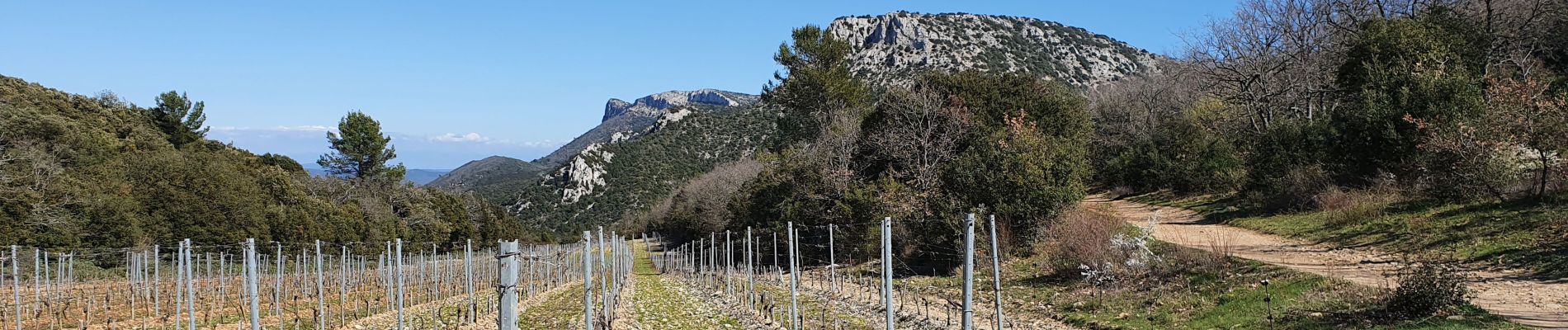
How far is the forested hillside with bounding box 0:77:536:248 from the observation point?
1453 inches

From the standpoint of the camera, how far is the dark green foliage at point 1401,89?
755 inches

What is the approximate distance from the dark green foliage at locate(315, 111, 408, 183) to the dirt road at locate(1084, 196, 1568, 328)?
5780cm

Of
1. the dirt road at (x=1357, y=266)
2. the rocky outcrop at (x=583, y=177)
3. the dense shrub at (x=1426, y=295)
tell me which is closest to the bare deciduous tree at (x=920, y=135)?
the dirt road at (x=1357, y=266)

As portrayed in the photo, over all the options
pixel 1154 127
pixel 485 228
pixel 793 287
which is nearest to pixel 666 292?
pixel 793 287

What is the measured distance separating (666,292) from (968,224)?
18614 millimetres

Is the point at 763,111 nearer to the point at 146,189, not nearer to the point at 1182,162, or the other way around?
the point at 146,189

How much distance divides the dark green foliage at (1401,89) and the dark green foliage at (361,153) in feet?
205

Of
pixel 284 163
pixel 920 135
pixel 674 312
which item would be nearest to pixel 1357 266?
pixel 674 312

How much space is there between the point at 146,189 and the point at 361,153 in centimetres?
2246

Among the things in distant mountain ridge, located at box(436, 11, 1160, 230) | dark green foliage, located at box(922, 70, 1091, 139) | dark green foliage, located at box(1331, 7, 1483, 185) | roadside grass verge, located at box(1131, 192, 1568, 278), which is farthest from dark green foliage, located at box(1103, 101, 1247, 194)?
distant mountain ridge, located at box(436, 11, 1160, 230)

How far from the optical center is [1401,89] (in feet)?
68.4

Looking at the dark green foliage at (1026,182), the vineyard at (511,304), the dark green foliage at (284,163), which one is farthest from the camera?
the dark green foliage at (284,163)

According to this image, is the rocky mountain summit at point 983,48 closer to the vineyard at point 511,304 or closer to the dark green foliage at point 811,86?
the dark green foliage at point 811,86

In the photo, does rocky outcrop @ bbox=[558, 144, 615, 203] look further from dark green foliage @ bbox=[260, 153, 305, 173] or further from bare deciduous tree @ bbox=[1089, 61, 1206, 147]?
bare deciduous tree @ bbox=[1089, 61, 1206, 147]
